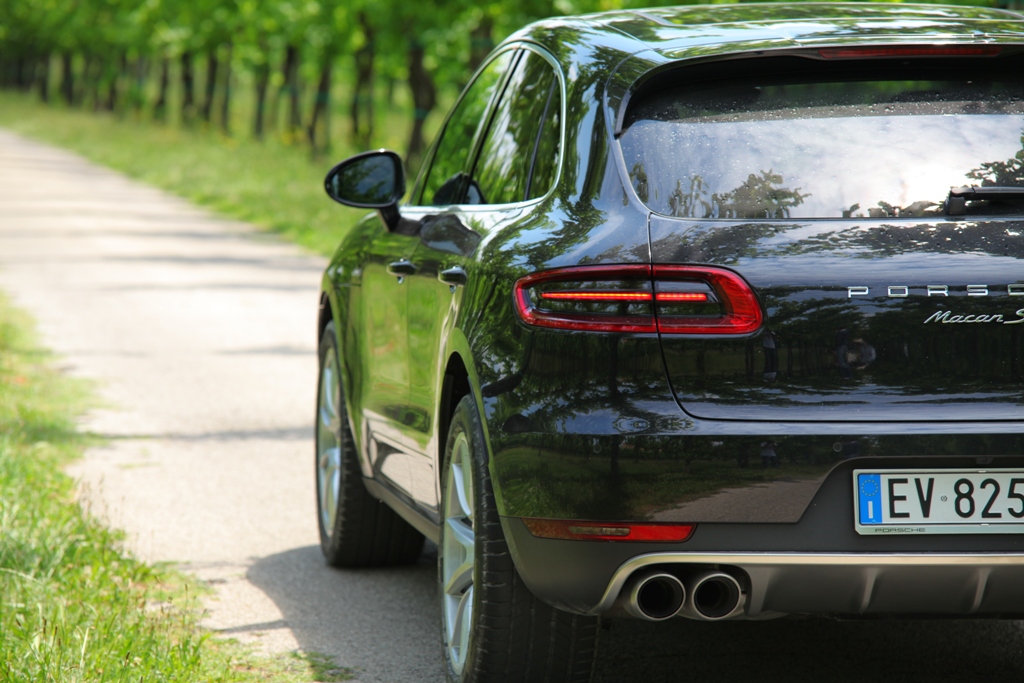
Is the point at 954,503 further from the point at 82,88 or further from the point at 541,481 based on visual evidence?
the point at 82,88

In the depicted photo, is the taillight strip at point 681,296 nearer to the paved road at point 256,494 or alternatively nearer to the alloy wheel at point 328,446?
the paved road at point 256,494

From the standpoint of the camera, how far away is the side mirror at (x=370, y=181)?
15.9ft

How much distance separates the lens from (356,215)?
20547 mm

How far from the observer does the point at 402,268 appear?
448 centimetres

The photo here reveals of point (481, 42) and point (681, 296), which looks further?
point (481, 42)

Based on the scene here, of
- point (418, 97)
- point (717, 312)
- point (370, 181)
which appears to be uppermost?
point (717, 312)

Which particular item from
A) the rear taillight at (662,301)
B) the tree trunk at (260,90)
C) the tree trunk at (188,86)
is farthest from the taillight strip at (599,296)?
the tree trunk at (188,86)

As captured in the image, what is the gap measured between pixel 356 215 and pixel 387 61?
44.1 feet

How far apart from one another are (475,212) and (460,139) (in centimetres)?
91

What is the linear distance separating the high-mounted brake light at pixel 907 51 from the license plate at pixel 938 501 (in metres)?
0.98

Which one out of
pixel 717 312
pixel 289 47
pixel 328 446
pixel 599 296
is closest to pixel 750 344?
pixel 717 312

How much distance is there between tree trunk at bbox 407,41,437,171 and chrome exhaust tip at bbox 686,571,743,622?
24.1 metres

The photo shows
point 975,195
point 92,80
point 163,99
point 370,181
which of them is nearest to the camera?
point 975,195

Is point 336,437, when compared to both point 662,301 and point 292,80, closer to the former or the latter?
point 662,301
